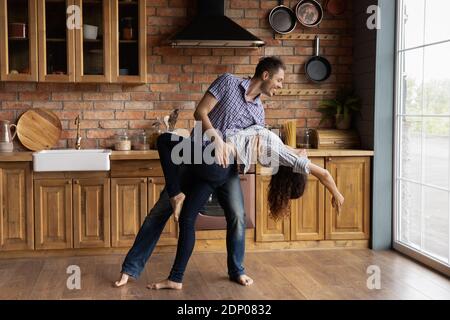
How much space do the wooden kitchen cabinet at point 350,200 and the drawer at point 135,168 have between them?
4.52ft

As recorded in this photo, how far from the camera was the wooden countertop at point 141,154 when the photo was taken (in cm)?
489

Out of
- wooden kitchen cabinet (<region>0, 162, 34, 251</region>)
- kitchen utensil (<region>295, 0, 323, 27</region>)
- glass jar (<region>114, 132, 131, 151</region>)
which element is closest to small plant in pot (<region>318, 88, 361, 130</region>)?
kitchen utensil (<region>295, 0, 323, 27</region>)

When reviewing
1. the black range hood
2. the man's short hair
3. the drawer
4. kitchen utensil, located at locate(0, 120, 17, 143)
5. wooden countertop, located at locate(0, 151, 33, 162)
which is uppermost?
the black range hood

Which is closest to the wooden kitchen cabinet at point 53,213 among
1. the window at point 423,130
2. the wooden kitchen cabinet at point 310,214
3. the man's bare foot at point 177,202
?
the man's bare foot at point 177,202

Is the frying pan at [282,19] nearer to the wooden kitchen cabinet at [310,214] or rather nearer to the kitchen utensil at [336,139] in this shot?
the kitchen utensil at [336,139]

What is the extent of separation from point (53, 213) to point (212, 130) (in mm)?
1801

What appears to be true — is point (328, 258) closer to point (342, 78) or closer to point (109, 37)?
point (342, 78)

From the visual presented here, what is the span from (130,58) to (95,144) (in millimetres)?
792

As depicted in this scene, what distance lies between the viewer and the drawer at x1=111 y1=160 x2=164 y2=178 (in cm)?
504

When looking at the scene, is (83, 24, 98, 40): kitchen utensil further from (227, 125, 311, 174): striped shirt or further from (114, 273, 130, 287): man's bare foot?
(114, 273, 130, 287): man's bare foot

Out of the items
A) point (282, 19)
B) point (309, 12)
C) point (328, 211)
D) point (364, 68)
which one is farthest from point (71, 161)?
point (364, 68)

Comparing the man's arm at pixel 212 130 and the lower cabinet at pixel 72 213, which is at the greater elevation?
the man's arm at pixel 212 130

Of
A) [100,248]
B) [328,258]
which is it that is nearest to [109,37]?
[100,248]

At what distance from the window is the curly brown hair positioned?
1.17 m
